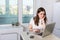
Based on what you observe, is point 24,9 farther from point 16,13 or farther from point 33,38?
point 33,38

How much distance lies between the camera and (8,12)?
4.35 metres

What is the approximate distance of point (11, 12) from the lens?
4.38 metres

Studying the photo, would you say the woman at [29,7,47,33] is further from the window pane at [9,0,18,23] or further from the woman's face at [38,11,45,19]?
the window pane at [9,0,18,23]

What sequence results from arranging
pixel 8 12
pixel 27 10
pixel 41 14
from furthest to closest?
pixel 27 10, pixel 8 12, pixel 41 14

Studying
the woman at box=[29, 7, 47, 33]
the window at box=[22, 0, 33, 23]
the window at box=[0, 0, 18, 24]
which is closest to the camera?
the woman at box=[29, 7, 47, 33]

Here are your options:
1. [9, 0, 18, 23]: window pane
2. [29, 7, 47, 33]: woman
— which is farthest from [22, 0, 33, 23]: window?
[29, 7, 47, 33]: woman

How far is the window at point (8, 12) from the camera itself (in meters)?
4.31

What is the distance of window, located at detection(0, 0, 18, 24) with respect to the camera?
431 cm

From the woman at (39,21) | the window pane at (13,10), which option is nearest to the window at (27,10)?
the window pane at (13,10)

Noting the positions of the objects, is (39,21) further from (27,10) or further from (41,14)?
(27,10)

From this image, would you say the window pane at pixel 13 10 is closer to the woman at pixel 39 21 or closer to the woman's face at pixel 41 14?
the woman at pixel 39 21

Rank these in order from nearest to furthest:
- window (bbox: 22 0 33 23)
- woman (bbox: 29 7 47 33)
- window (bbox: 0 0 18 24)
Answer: woman (bbox: 29 7 47 33), window (bbox: 0 0 18 24), window (bbox: 22 0 33 23)

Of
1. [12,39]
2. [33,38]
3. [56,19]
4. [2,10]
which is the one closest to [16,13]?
[2,10]

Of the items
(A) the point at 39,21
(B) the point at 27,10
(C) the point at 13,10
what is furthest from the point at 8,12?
(A) the point at 39,21
